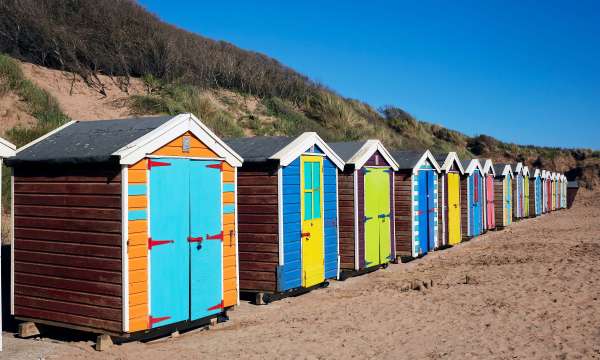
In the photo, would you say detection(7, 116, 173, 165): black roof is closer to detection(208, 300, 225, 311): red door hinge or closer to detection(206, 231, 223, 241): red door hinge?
detection(206, 231, 223, 241): red door hinge

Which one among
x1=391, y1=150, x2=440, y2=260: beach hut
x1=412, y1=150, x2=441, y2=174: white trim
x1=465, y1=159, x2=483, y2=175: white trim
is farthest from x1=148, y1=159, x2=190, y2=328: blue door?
x1=465, y1=159, x2=483, y2=175: white trim

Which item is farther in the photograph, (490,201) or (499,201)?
(499,201)

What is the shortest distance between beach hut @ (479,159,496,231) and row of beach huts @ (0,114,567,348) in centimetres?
1132

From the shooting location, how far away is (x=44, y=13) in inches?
921

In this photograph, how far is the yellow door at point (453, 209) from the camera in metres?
17.8

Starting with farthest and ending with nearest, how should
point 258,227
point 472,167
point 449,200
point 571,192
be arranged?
point 571,192 → point 472,167 → point 449,200 → point 258,227

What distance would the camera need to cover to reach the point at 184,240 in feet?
26.3

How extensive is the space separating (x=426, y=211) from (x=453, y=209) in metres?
2.67

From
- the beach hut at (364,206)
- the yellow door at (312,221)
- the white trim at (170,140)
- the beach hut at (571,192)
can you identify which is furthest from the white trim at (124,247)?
the beach hut at (571,192)

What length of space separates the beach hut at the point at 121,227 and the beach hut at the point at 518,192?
2132 cm

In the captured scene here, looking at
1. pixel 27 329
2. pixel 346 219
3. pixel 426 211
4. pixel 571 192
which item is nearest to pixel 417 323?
pixel 346 219

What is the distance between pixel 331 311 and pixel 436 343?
7.58ft

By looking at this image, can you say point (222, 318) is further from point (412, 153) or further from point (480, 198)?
point (480, 198)

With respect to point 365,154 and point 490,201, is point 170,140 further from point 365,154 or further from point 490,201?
point 490,201
